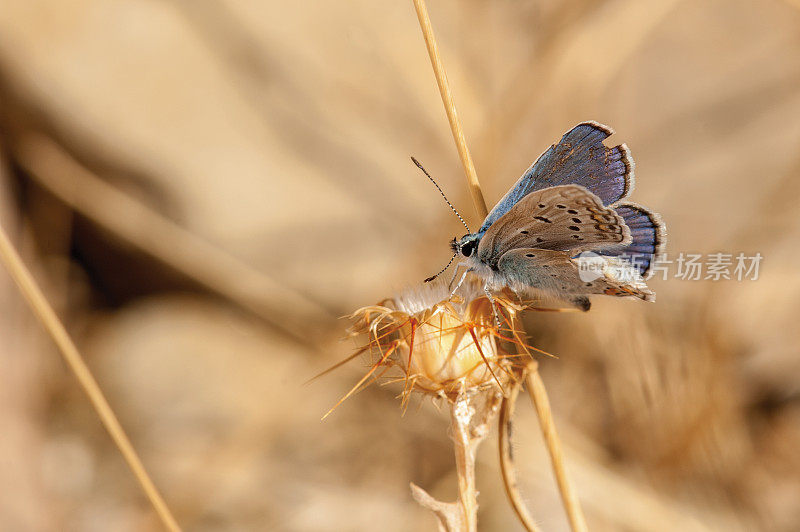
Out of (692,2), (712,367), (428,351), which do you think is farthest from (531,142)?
(428,351)

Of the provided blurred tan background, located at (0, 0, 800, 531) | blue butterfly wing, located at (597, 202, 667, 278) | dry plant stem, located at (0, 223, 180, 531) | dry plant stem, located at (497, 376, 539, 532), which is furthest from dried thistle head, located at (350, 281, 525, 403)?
blurred tan background, located at (0, 0, 800, 531)

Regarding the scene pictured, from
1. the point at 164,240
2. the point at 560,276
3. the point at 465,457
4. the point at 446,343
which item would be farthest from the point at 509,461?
the point at 164,240

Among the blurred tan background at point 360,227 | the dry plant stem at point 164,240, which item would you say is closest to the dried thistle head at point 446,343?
the blurred tan background at point 360,227

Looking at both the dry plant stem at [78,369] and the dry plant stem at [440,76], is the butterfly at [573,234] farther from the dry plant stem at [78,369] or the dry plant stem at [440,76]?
the dry plant stem at [78,369]

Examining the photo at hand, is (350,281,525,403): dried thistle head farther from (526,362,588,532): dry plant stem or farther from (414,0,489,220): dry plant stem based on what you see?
(414,0,489,220): dry plant stem

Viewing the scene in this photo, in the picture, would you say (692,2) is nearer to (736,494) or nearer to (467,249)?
(467,249)

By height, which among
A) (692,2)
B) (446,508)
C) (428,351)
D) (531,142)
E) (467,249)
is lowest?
(446,508)
